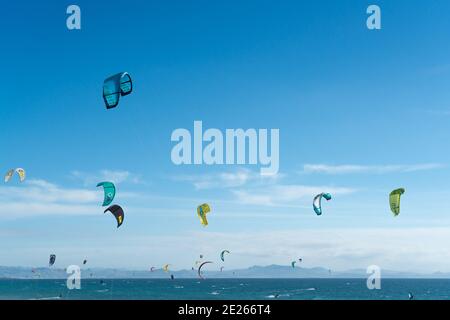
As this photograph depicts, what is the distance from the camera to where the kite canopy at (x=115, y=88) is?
35.5 ft

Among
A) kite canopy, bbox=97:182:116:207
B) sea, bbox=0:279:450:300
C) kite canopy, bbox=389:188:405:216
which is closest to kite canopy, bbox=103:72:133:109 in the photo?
kite canopy, bbox=97:182:116:207

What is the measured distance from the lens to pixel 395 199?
14484mm

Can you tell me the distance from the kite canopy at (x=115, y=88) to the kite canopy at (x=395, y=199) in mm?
7048

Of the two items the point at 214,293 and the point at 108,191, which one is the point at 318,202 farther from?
the point at 214,293

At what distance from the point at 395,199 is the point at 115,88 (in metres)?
7.79

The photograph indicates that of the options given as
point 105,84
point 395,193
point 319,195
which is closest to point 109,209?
point 105,84

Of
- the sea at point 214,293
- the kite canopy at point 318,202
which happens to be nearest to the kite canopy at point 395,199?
the kite canopy at point 318,202
